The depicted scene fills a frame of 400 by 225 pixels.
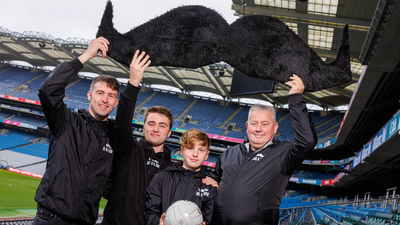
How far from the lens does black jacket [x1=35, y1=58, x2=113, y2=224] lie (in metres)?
2.16

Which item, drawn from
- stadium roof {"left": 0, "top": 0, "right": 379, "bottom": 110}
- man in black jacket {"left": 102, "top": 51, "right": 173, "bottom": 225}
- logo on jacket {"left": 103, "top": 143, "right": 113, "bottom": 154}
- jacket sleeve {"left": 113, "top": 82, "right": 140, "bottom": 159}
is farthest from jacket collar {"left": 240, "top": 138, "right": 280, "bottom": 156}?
stadium roof {"left": 0, "top": 0, "right": 379, "bottom": 110}

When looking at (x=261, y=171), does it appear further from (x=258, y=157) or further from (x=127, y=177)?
(x=127, y=177)

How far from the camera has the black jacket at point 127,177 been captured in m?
2.43

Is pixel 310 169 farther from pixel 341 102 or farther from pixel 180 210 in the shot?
pixel 180 210

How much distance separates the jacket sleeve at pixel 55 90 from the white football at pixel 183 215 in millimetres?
1128

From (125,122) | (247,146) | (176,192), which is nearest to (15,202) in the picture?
(125,122)

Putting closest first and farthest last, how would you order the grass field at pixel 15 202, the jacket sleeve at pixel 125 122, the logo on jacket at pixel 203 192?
the jacket sleeve at pixel 125 122, the logo on jacket at pixel 203 192, the grass field at pixel 15 202

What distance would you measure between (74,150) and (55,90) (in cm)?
50

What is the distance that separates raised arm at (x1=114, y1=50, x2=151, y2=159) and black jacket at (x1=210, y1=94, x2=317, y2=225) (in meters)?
0.90

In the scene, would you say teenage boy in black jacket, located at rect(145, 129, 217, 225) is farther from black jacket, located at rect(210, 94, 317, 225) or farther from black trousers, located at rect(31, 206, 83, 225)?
black trousers, located at rect(31, 206, 83, 225)

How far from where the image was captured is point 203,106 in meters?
34.5

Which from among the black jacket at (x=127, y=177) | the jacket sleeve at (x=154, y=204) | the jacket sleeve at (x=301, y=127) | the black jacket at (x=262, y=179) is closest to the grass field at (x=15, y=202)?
the black jacket at (x=127, y=177)

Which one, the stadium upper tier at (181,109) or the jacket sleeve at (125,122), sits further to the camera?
the stadium upper tier at (181,109)

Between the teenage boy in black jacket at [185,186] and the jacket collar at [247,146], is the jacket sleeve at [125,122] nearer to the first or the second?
the teenage boy in black jacket at [185,186]
